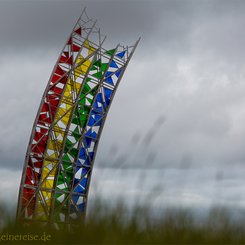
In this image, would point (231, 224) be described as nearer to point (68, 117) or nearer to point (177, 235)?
point (177, 235)

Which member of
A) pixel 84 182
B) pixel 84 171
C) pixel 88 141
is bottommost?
pixel 84 182

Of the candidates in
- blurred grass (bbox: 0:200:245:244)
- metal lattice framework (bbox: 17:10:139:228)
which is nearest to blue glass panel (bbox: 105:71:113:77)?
metal lattice framework (bbox: 17:10:139:228)

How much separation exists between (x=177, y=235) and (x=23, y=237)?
1.46 m

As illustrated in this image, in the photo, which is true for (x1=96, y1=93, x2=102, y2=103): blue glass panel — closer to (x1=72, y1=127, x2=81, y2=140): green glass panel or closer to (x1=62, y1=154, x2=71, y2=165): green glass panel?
(x1=72, y1=127, x2=81, y2=140): green glass panel

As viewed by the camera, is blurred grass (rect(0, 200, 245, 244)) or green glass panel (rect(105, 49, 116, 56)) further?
green glass panel (rect(105, 49, 116, 56))

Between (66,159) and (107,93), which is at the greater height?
(107,93)

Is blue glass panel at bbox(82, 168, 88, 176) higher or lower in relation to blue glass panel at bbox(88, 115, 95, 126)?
lower

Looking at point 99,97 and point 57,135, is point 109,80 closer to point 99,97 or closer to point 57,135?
point 99,97

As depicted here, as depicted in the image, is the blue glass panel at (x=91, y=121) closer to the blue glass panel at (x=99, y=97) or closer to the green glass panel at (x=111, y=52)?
the blue glass panel at (x=99, y=97)

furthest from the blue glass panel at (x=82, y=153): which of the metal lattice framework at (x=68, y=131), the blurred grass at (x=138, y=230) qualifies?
the blurred grass at (x=138, y=230)

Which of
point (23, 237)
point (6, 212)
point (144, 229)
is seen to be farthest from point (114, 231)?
point (6, 212)

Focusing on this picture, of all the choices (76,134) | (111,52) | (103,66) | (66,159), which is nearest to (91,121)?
(76,134)

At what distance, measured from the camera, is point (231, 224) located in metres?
5.46

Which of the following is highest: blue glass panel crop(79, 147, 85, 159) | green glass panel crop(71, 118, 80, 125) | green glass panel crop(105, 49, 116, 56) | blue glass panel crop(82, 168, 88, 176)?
green glass panel crop(105, 49, 116, 56)
